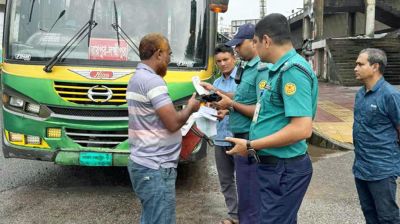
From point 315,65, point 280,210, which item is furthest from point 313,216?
point 315,65

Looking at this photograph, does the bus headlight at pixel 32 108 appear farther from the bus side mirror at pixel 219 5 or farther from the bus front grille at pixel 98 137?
the bus side mirror at pixel 219 5

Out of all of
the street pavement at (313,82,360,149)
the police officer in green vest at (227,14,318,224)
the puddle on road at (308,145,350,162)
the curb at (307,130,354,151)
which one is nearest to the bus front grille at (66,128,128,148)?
the police officer in green vest at (227,14,318,224)

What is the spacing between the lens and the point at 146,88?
2830mm

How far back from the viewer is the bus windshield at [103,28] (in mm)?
5090

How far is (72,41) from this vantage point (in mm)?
5066

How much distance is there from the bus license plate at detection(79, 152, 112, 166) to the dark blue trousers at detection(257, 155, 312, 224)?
2619mm

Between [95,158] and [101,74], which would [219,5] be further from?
[95,158]

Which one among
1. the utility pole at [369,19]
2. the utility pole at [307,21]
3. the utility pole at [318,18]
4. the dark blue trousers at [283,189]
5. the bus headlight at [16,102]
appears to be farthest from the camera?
the utility pole at [307,21]

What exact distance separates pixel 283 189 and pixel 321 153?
19.2 ft

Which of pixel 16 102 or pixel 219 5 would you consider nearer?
pixel 16 102

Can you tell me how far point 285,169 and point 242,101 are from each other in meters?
Answer: 1.01

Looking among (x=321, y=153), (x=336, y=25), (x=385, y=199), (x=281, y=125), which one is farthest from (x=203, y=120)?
(x=336, y=25)

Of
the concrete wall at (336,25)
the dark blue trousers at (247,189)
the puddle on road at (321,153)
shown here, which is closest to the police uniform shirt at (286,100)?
the dark blue trousers at (247,189)

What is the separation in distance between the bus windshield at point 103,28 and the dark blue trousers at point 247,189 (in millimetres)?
1929
